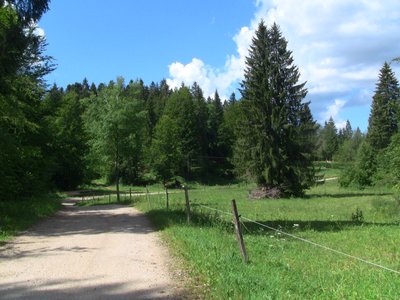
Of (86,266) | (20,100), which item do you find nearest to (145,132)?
(20,100)

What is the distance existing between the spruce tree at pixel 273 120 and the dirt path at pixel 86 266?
30.8 meters

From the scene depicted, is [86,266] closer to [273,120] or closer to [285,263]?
[285,263]

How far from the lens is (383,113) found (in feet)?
208

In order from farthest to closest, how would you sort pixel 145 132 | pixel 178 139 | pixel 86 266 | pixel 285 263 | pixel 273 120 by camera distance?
pixel 178 139, pixel 145 132, pixel 273 120, pixel 86 266, pixel 285 263

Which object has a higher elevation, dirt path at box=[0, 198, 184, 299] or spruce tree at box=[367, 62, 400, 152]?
spruce tree at box=[367, 62, 400, 152]

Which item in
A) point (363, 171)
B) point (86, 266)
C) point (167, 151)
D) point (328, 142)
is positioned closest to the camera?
point (86, 266)

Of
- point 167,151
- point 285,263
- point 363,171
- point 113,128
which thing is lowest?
point 285,263

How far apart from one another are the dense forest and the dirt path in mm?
6844

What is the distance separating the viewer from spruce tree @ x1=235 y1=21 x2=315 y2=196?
146 ft

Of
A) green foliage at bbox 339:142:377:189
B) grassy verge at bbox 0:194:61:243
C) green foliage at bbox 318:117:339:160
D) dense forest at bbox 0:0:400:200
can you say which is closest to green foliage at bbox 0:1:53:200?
dense forest at bbox 0:0:400:200

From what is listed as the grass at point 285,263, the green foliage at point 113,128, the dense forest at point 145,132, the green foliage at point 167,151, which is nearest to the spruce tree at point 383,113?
the dense forest at point 145,132

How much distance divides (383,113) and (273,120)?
1031 inches

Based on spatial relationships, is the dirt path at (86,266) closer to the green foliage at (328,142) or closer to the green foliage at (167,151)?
the green foliage at (167,151)

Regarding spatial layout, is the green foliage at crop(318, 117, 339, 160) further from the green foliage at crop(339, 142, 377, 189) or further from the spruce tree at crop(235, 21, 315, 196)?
the spruce tree at crop(235, 21, 315, 196)
